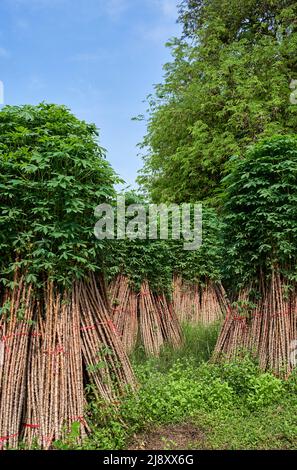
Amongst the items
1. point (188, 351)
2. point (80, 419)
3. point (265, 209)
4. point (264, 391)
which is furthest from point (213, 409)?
point (265, 209)

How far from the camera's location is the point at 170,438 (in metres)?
3.03

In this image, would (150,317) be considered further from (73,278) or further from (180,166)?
(180,166)

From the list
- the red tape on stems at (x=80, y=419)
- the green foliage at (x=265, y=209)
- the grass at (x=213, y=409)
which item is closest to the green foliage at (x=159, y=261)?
the green foliage at (x=265, y=209)

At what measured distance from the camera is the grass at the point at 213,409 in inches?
118

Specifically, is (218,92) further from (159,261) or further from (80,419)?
(80,419)

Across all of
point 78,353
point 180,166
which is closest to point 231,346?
point 78,353

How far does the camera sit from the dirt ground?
292cm

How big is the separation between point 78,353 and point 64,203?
117cm

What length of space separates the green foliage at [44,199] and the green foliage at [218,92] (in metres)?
7.76


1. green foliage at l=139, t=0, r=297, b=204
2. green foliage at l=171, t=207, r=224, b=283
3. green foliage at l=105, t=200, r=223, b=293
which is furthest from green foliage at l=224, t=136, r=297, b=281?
green foliage at l=139, t=0, r=297, b=204

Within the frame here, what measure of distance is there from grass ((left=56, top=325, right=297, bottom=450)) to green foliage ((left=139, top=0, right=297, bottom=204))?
712cm

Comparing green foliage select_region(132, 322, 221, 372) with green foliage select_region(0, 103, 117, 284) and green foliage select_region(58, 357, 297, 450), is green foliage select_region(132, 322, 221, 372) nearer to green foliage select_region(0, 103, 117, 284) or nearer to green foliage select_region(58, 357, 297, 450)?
green foliage select_region(58, 357, 297, 450)

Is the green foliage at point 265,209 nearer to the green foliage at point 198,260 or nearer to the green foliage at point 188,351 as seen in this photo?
the green foliage at point 188,351

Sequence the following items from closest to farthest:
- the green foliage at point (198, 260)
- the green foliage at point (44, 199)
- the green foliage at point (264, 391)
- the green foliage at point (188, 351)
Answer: the green foliage at point (44, 199), the green foliage at point (264, 391), the green foliage at point (188, 351), the green foliage at point (198, 260)
